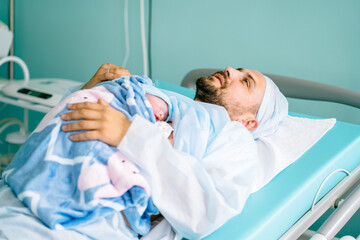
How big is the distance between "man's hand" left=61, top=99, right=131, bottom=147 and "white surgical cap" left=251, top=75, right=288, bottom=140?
583mm

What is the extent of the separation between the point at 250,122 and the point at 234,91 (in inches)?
5.1

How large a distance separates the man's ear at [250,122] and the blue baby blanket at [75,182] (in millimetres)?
583

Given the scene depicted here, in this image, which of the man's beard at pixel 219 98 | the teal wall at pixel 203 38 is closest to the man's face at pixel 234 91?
the man's beard at pixel 219 98

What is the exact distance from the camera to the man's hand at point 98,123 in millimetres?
1138

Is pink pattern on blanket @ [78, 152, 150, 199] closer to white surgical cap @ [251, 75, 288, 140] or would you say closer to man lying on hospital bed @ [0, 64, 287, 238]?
man lying on hospital bed @ [0, 64, 287, 238]

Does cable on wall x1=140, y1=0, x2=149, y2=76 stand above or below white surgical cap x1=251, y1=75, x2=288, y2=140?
above

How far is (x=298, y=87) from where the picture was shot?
1.88 metres

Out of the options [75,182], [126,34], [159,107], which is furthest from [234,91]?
[126,34]

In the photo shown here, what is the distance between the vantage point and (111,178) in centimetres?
109

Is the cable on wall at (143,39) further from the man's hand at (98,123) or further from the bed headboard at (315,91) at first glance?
the man's hand at (98,123)

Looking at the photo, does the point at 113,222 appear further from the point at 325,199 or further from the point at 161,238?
the point at 325,199

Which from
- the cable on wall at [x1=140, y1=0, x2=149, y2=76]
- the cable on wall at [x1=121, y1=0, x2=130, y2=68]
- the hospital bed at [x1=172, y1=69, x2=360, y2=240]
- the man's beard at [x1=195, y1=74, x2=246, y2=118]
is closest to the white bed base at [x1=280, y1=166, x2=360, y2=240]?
the hospital bed at [x1=172, y1=69, x2=360, y2=240]

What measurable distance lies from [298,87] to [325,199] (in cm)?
62

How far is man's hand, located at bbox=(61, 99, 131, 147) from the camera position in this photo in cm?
114
